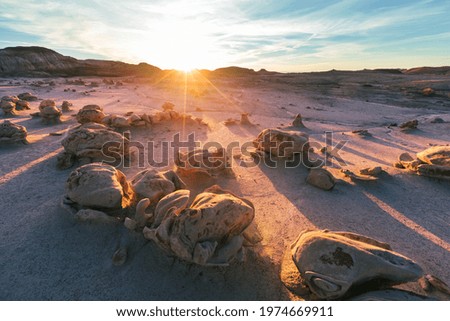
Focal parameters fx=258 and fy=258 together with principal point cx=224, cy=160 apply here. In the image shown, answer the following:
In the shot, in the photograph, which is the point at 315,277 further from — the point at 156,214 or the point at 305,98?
the point at 305,98

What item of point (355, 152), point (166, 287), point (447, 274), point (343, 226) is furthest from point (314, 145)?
point (166, 287)

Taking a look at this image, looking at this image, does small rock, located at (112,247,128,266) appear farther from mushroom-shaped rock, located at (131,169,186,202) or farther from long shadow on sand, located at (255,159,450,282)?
long shadow on sand, located at (255,159,450,282)

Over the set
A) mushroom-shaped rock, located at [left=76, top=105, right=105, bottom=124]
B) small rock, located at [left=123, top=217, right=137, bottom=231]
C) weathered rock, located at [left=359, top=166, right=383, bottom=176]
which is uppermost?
mushroom-shaped rock, located at [left=76, top=105, right=105, bottom=124]

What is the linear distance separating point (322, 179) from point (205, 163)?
212 centimetres

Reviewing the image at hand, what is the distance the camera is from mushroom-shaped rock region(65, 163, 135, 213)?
326 cm

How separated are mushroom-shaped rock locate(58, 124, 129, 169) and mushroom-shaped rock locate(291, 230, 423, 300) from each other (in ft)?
14.5

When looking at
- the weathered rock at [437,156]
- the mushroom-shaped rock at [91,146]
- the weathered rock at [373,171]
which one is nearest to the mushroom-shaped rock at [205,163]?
the mushroom-shaped rock at [91,146]

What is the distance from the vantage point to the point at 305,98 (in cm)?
1727

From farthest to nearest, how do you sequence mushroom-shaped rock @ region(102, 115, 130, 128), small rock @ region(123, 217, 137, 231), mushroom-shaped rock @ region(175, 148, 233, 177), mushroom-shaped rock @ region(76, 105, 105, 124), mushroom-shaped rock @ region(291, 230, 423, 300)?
1. mushroom-shaped rock @ region(76, 105, 105, 124)
2. mushroom-shaped rock @ region(102, 115, 130, 128)
3. mushroom-shaped rock @ region(175, 148, 233, 177)
4. small rock @ region(123, 217, 137, 231)
5. mushroom-shaped rock @ region(291, 230, 423, 300)

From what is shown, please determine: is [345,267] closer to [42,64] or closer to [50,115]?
[50,115]

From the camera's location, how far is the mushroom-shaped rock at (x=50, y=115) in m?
8.21

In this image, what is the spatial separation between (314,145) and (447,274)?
4.78 m

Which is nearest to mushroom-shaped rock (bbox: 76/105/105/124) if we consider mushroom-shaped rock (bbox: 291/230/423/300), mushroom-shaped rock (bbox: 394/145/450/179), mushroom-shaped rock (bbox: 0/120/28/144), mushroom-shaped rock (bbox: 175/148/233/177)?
mushroom-shaped rock (bbox: 0/120/28/144)

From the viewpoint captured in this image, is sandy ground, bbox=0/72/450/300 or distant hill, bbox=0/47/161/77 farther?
distant hill, bbox=0/47/161/77
